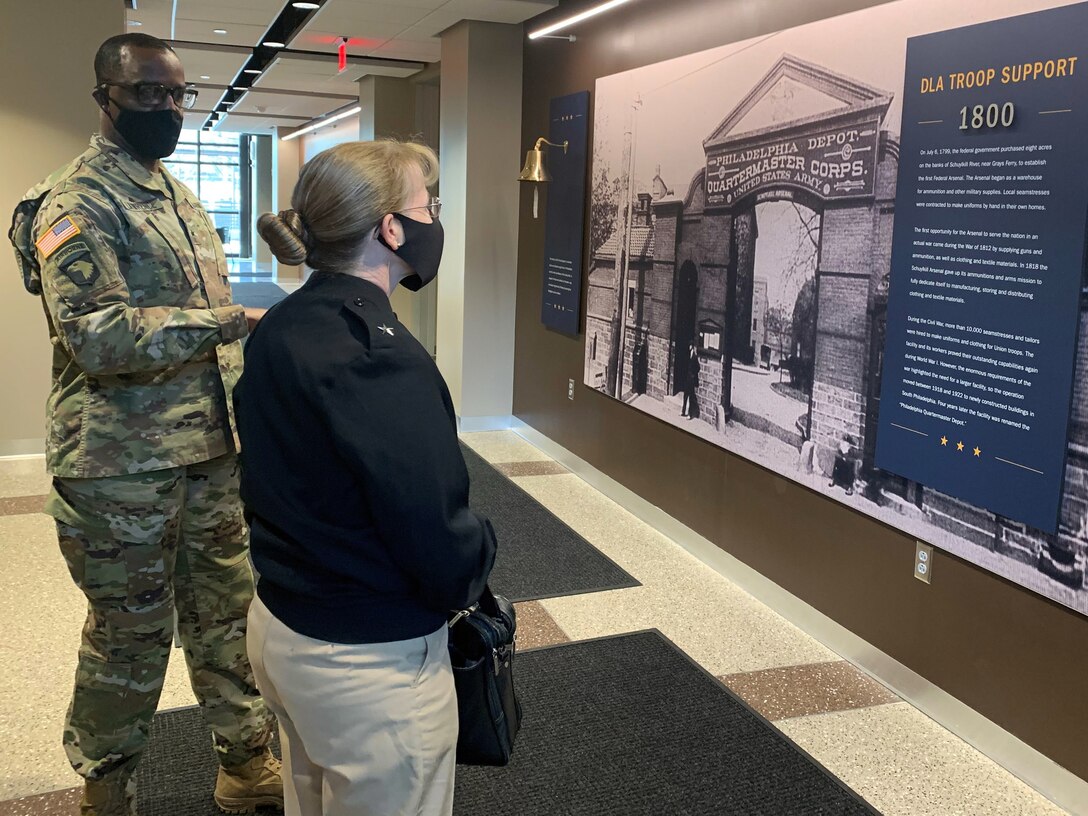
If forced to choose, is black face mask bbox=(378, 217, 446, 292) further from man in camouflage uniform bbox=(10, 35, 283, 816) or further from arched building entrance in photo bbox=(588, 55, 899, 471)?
arched building entrance in photo bbox=(588, 55, 899, 471)

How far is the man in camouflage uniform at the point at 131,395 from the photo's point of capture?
1777 millimetres

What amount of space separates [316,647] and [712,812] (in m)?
1.38

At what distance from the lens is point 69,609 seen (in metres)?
3.34

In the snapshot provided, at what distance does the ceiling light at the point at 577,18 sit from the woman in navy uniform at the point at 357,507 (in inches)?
137

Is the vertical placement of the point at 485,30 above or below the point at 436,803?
above

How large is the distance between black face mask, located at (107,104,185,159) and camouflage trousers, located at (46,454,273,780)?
2.12 feet

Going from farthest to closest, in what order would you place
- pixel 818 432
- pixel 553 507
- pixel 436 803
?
pixel 553 507 < pixel 818 432 < pixel 436 803

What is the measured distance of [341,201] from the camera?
1320mm

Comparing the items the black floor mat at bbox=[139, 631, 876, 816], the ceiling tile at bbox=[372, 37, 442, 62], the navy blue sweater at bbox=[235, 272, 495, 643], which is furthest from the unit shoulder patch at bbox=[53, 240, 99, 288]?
the ceiling tile at bbox=[372, 37, 442, 62]

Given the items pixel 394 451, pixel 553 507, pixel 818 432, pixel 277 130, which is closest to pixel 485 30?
pixel 553 507

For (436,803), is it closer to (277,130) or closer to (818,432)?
(818,432)

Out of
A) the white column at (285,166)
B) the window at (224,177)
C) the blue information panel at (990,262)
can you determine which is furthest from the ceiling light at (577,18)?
the window at (224,177)

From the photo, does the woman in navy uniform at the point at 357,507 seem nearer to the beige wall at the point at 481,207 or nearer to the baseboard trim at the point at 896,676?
the baseboard trim at the point at 896,676

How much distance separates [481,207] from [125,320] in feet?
14.5
